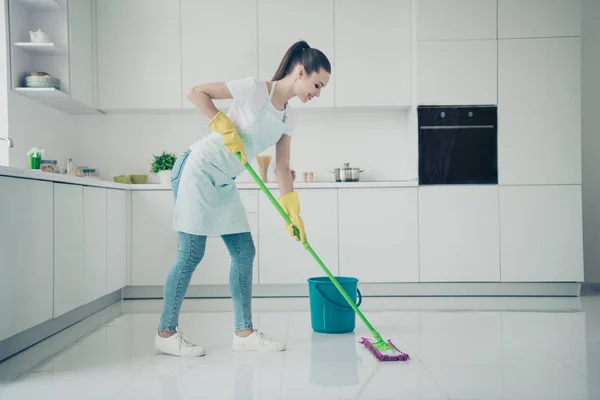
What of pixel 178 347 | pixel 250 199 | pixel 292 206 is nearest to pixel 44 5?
pixel 250 199

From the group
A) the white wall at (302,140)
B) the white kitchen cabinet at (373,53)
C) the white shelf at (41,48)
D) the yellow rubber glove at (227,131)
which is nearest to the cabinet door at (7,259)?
the yellow rubber glove at (227,131)

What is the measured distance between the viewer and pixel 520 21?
419cm

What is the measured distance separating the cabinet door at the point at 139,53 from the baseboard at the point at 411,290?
1343 mm

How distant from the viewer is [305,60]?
7.68 feet

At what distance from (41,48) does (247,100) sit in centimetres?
206

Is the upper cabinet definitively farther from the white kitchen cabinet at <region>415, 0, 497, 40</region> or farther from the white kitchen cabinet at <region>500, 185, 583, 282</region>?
the white kitchen cabinet at <region>500, 185, 583, 282</region>

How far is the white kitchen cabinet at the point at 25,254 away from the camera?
2295 mm

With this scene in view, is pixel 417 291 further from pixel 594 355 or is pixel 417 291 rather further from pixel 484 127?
pixel 594 355

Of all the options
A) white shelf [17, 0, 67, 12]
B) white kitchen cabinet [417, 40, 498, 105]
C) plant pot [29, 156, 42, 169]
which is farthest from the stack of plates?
white kitchen cabinet [417, 40, 498, 105]

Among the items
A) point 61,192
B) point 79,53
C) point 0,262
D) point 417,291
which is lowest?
point 417,291

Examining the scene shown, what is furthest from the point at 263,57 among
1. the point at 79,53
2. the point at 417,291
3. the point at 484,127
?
the point at 417,291

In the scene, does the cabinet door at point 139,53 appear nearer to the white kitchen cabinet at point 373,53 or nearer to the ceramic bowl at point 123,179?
the ceramic bowl at point 123,179

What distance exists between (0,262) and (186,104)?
2.38 meters

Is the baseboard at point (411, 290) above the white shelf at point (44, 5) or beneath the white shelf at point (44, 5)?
beneath
